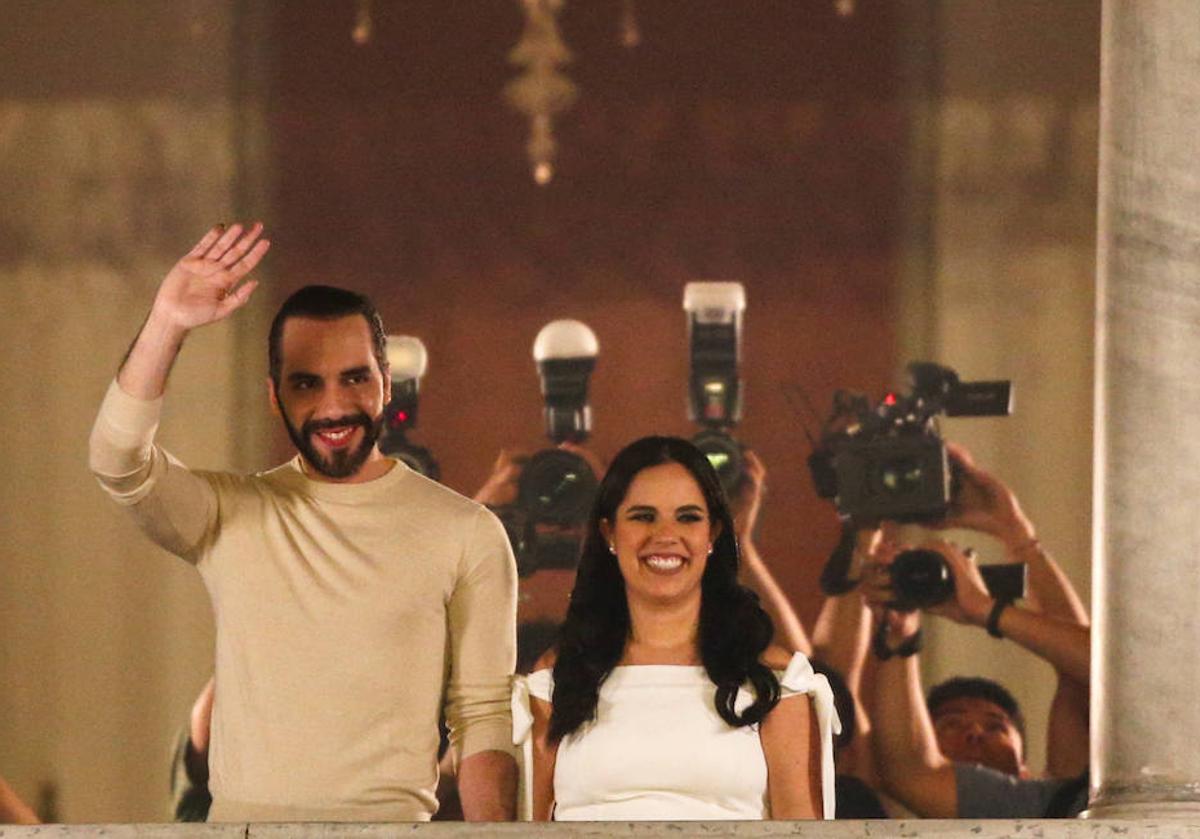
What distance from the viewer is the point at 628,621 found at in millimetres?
4711

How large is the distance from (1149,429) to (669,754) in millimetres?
1380

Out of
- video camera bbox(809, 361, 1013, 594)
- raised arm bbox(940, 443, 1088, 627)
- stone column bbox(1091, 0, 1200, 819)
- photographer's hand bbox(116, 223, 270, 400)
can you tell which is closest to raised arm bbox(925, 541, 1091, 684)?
raised arm bbox(940, 443, 1088, 627)

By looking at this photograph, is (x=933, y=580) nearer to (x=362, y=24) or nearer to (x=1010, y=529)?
(x=1010, y=529)

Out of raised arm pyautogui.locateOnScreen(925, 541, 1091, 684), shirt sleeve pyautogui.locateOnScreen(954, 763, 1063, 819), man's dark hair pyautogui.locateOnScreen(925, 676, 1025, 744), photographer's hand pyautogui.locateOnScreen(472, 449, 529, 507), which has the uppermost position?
photographer's hand pyautogui.locateOnScreen(472, 449, 529, 507)

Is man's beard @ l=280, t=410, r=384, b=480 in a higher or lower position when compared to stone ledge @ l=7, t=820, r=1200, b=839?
higher

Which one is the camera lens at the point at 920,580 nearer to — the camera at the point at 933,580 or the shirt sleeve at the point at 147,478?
the camera at the point at 933,580

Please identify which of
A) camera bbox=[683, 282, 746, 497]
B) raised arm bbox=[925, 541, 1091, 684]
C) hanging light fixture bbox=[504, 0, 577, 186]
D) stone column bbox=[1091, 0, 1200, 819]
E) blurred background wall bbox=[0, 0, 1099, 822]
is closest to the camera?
stone column bbox=[1091, 0, 1200, 819]

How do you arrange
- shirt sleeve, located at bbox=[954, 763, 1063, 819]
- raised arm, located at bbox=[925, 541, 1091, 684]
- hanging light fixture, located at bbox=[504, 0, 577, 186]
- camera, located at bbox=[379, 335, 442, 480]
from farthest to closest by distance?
hanging light fixture, located at bbox=[504, 0, 577, 186] → raised arm, located at bbox=[925, 541, 1091, 684] → camera, located at bbox=[379, 335, 442, 480] → shirt sleeve, located at bbox=[954, 763, 1063, 819]

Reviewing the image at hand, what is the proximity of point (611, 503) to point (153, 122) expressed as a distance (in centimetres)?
607

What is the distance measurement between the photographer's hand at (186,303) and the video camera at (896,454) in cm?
445

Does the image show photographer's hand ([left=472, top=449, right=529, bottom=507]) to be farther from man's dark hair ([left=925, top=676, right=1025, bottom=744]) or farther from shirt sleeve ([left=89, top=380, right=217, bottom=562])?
shirt sleeve ([left=89, top=380, right=217, bottom=562])

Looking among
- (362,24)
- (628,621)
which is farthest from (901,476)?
(628,621)

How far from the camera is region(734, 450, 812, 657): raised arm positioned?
9.05m

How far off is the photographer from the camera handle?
0.08 meters
